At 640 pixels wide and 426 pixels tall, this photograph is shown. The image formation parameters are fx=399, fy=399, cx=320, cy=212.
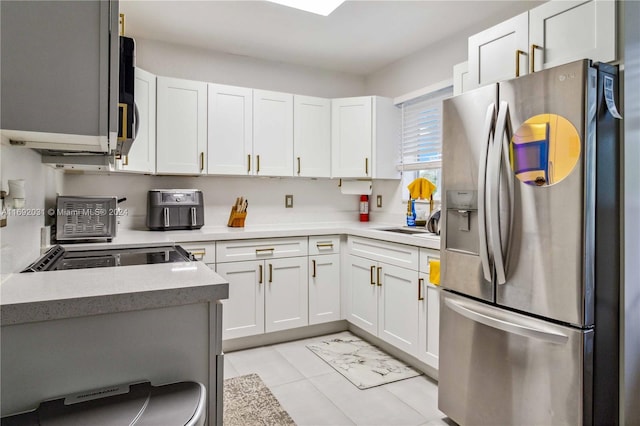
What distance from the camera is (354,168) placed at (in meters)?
3.58

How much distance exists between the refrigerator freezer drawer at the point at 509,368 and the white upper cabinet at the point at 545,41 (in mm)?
1144

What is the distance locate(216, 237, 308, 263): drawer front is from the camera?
2.90 m

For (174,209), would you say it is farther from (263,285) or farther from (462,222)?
(462,222)

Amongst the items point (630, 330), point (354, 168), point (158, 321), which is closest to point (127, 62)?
point (158, 321)

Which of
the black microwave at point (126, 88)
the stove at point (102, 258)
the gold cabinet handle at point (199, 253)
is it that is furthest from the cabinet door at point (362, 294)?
the black microwave at point (126, 88)

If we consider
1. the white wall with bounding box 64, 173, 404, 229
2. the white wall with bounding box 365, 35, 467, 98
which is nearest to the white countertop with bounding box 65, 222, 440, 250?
the white wall with bounding box 64, 173, 404, 229

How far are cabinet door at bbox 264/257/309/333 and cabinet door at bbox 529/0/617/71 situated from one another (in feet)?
6.87

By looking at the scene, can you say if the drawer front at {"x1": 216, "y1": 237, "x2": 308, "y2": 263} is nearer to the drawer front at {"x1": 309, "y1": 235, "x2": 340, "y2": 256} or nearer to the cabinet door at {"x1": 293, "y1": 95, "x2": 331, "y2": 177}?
the drawer front at {"x1": 309, "y1": 235, "x2": 340, "y2": 256}

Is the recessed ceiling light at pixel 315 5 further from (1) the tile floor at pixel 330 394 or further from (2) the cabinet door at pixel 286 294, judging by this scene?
(1) the tile floor at pixel 330 394

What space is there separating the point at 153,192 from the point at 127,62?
5.87 ft

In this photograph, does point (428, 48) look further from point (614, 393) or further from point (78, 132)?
point (78, 132)

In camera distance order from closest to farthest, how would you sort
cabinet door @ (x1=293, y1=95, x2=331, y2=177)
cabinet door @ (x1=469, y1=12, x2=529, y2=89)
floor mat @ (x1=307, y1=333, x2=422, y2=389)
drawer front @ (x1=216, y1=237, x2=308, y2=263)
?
cabinet door @ (x1=469, y1=12, x2=529, y2=89), floor mat @ (x1=307, y1=333, x2=422, y2=389), drawer front @ (x1=216, y1=237, x2=308, y2=263), cabinet door @ (x1=293, y1=95, x2=331, y2=177)

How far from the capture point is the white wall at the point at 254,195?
312 cm

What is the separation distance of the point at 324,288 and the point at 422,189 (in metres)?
1.12
